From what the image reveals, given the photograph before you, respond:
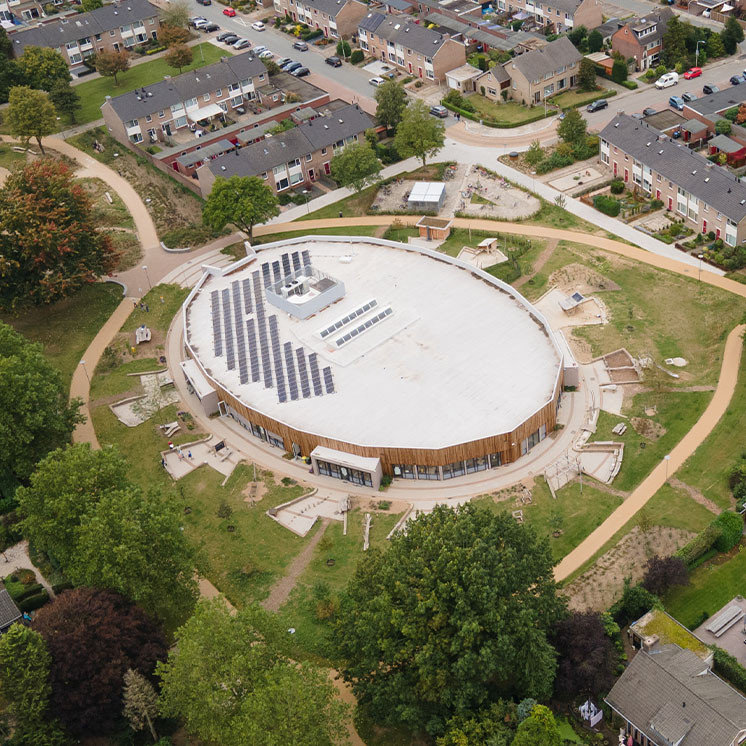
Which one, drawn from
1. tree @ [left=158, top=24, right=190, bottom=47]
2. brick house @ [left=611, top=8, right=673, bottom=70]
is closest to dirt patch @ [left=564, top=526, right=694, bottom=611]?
brick house @ [left=611, top=8, right=673, bottom=70]

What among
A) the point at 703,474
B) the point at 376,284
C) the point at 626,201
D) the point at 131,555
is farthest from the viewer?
the point at 626,201

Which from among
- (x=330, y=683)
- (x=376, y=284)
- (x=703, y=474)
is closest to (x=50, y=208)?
(x=376, y=284)

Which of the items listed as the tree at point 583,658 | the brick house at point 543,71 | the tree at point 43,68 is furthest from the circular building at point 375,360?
the tree at point 43,68

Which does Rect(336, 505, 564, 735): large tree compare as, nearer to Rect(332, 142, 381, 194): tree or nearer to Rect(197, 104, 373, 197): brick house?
Rect(332, 142, 381, 194): tree

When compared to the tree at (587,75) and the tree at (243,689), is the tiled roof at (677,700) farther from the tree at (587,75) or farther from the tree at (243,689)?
the tree at (587,75)

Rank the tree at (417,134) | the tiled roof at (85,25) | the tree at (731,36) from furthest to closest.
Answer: the tiled roof at (85,25) → the tree at (731,36) → the tree at (417,134)

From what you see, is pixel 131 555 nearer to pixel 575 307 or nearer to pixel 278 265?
pixel 278 265
